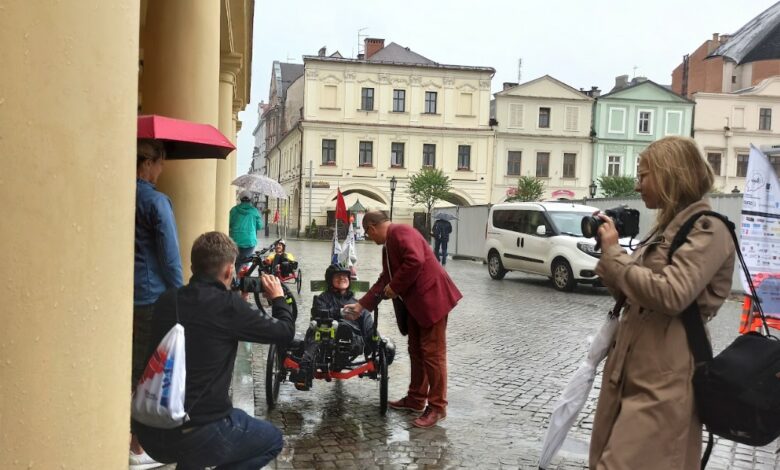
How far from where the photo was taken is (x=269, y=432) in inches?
129

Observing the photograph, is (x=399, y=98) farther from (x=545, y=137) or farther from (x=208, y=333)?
(x=208, y=333)

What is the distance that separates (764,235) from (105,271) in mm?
5397

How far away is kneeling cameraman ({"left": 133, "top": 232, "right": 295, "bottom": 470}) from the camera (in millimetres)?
3012

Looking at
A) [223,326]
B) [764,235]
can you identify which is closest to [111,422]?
[223,326]

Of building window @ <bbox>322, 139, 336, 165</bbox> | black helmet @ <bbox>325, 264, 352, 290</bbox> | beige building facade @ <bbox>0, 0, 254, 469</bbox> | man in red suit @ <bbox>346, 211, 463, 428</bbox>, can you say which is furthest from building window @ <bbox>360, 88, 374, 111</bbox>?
beige building facade @ <bbox>0, 0, 254, 469</bbox>

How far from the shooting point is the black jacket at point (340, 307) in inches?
233

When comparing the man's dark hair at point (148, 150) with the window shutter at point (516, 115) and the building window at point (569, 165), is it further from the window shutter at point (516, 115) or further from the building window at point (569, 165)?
the building window at point (569, 165)

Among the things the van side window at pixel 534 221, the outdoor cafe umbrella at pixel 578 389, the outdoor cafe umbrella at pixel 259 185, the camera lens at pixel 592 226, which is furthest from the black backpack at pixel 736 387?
the van side window at pixel 534 221

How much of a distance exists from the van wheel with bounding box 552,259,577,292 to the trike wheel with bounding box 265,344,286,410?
11.0 metres

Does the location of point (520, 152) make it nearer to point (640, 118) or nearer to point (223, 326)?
point (640, 118)

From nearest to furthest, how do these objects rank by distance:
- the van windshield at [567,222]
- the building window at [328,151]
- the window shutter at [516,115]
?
the van windshield at [567,222], the building window at [328,151], the window shutter at [516,115]

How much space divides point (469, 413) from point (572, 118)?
158 ft

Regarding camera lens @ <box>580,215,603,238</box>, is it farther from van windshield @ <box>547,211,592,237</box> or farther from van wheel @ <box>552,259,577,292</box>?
van windshield @ <box>547,211,592,237</box>

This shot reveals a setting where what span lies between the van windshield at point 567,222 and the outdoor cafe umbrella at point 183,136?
1255cm
